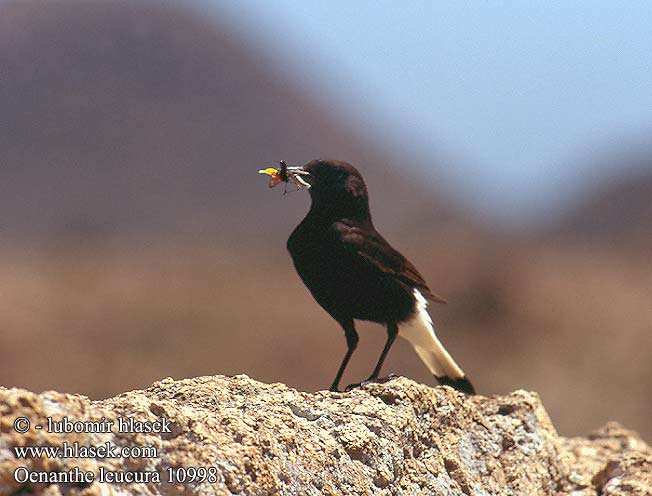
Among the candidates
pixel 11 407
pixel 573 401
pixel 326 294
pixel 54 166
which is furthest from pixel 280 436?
pixel 54 166

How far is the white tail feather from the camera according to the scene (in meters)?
6.22

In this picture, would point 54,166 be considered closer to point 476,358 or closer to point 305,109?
point 305,109

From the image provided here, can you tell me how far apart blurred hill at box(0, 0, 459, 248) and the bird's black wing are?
532 inches

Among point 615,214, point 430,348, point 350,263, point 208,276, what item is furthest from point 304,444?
point 615,214

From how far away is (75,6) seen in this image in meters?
34.4

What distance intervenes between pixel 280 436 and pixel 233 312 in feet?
69.1

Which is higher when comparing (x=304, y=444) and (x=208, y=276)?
(x=208, y=276)

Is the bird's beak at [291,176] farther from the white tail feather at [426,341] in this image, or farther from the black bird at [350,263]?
the white tail feather at [426,341]

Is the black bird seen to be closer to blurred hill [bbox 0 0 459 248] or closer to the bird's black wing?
the bird's black wing

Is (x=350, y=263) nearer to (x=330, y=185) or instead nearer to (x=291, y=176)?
(x=330, y=185)

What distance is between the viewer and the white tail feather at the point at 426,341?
20.4 ft

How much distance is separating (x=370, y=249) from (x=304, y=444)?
1.99 metres

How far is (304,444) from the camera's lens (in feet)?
13.3

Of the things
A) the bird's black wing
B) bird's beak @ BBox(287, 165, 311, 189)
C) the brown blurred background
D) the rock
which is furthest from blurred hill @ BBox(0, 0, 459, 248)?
the rock
